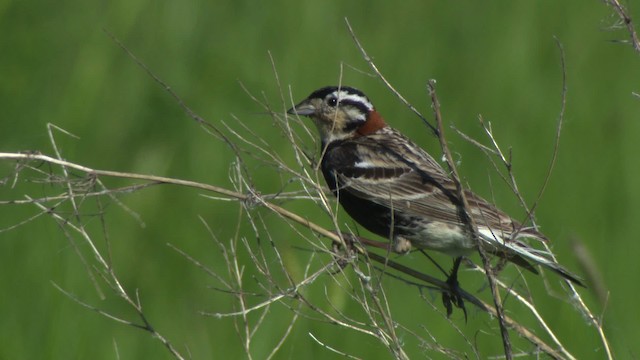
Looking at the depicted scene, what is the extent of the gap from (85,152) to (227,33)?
1496 millimetres

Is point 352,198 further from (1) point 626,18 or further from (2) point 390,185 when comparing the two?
(1) point 626,18

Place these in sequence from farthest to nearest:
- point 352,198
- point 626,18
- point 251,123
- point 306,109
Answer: point 251,123 < point 306,109 < point 352,198 < point 626,18

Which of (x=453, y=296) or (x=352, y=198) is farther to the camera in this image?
(x=352, y=198)

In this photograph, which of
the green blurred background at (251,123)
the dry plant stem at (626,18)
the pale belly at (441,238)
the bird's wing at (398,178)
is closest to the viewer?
the dry plant stem at (626,18)

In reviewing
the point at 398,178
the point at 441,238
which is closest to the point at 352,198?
the point at 398,178

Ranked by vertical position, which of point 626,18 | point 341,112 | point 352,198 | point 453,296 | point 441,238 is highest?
point 626,18

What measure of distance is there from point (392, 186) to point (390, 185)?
0.32ft

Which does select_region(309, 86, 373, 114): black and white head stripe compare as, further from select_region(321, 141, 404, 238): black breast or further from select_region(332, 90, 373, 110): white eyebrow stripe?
select_region(321, 141, 404, 238): black breast

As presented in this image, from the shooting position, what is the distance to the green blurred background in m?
6.86

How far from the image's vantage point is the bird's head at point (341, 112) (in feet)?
19.3

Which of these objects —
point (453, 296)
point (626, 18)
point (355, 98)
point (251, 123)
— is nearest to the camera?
point (626, 18)

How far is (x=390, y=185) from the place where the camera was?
5.67m

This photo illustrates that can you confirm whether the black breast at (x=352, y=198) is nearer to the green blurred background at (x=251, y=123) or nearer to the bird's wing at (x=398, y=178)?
the bird's wing at (x=398, y=178)

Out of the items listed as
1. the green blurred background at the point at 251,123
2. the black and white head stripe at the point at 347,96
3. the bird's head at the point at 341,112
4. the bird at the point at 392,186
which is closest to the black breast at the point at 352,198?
the bird at the point at 392,186
